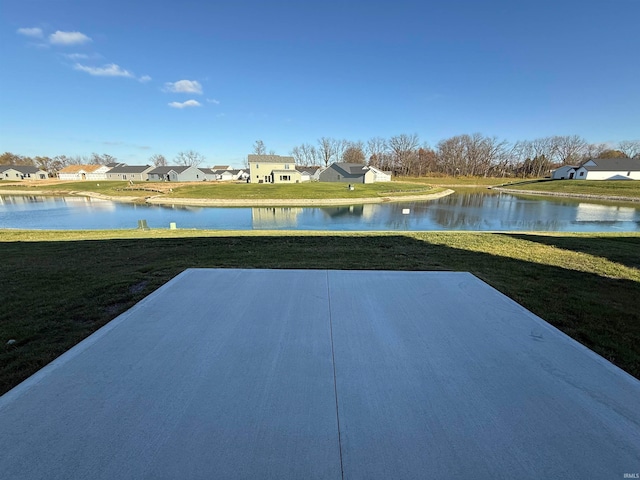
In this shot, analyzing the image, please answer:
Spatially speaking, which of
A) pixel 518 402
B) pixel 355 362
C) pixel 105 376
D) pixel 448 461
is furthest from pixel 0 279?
pixel 518 402

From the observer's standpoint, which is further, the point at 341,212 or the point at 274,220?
the point at 341,212

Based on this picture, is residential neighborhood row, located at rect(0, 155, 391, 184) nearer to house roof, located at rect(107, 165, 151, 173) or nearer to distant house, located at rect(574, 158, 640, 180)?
house roof, located at rect(107, 165, 151, 173)

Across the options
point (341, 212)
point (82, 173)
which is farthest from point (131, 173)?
point (341, 212)

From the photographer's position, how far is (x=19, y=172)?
61500 millimetres

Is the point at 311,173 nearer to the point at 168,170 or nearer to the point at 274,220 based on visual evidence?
the point at 168,170

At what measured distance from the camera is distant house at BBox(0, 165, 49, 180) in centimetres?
6005

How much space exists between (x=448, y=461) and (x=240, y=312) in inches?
69.4

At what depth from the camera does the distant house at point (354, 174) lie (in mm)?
49969

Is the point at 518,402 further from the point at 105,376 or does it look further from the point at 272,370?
the point at 105,376

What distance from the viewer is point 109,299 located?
3195 mm

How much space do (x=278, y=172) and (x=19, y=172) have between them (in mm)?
59682

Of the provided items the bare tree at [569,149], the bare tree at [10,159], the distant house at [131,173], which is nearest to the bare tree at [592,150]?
the bare tree at [569,149]

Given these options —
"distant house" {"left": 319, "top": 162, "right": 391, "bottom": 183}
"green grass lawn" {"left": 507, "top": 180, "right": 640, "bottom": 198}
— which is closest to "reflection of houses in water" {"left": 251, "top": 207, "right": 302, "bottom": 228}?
"distant house" {"left": 319, "top": 162, "right": 391, "bottom": 183}

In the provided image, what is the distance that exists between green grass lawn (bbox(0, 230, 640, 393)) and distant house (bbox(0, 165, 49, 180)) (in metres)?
79.0
